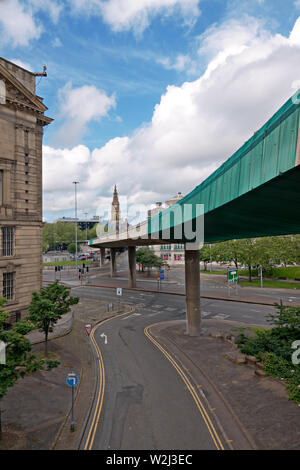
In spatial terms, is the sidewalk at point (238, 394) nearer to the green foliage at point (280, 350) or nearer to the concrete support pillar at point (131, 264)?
the green foliage at point (280, 350)

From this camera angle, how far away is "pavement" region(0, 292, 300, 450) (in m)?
11.7

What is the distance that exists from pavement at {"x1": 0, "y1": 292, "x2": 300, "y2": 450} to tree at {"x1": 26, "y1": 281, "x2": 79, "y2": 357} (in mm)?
2677

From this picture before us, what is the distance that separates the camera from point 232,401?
14.7m

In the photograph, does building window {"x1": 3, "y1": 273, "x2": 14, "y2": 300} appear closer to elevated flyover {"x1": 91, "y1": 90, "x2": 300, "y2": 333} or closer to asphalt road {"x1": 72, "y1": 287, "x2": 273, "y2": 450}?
asphalt road {"x1": 72, "y1": 287, "x2": 273, "y2": 450}

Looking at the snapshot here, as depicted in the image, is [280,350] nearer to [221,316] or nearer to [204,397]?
[204,397]

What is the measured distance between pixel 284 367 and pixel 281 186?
12.1 metres

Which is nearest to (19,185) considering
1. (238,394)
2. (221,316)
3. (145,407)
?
(145,407)

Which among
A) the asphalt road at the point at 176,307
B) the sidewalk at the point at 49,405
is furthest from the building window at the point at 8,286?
the asphalt road at the point at 176,307

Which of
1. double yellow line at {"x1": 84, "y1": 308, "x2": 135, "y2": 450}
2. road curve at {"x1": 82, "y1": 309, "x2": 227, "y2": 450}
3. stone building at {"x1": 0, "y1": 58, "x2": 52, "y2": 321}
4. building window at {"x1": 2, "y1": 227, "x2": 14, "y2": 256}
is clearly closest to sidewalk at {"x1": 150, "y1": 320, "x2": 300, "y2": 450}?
road curve at {"x1": 82, "y1": 309, "x2": 227, "y2": 450}

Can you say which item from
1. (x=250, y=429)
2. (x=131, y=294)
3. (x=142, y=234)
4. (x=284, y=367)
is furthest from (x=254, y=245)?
Result: (x=250, y=429)

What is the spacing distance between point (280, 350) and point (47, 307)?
1579 cm
